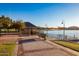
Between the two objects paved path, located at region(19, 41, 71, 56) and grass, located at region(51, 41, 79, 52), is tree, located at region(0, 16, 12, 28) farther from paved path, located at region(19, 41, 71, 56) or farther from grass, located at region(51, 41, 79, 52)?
grass, located at region(51, 41, 79, 52)

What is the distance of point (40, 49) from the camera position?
27.1 feet

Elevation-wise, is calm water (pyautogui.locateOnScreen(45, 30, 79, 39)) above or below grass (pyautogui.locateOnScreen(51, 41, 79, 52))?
above

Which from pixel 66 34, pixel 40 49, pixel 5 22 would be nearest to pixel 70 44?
pixel 66 34

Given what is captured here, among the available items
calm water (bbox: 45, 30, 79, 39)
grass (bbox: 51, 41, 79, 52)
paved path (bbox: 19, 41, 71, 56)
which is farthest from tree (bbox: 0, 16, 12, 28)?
grass (bbox: 51, 41, 79, 52)

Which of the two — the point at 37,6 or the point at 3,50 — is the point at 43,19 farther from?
the point at 3,50

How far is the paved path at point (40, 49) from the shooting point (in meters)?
8.20

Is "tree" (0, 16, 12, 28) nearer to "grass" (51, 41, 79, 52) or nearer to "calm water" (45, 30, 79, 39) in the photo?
"calm water" (45, 30, 79, 39)

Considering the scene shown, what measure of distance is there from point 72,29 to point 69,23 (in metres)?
0.15

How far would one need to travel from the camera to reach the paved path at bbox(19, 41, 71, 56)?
8203mm

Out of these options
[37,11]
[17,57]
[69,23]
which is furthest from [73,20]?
[17,57]

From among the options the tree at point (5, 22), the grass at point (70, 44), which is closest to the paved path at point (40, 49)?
the grass at point (70, 44)

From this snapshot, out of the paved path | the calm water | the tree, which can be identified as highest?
the tree

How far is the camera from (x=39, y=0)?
8.16 metres

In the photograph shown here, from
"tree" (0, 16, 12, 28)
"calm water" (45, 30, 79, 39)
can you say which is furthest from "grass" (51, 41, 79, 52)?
"tree" (0, 16, 12, 28)
